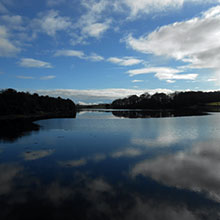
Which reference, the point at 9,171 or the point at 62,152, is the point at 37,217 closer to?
the point at 9,171

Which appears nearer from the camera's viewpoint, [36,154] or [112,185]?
[112,185]

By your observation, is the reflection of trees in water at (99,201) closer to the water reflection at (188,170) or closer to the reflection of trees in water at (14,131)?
the water reflection at (188,170)

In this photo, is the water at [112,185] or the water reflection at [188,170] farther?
the water reflection at [188,170]

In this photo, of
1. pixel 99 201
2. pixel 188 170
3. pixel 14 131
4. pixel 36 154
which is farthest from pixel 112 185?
pixel 14 131

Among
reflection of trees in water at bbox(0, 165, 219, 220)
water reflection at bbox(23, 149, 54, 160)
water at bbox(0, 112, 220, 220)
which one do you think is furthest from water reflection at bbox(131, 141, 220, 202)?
water reflection at bbox(23, 149, 54, 160)

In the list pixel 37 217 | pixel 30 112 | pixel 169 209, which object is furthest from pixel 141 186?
pixel 30 112

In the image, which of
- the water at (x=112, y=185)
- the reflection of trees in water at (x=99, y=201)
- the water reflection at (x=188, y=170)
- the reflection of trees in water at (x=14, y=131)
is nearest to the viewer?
the reflection of trees in water at (x=99, y=201)

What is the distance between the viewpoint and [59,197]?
7926 millimetres

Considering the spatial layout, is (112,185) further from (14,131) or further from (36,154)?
(14,131)

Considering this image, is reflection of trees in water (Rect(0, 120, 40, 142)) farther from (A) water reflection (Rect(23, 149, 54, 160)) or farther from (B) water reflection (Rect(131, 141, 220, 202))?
(B) water reflection (Rect(131, 141, 220, 202))

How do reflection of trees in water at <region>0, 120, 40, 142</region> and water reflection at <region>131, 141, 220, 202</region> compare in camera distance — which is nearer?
water reflection at <region>131, 141, 220, 202</region>

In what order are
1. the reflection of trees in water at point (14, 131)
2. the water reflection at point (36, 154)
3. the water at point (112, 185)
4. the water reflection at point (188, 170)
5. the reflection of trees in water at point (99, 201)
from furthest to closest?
the reflection of trees in water at point (14, 131)
the water reflection at point (36, 154)
the water reflection at point (188, 170)
the water at point (112, 185)
the reflection of trees in water at point (99, 201)

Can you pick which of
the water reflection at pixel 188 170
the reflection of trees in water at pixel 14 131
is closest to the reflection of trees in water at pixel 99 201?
the water reflection at pixel 188 170

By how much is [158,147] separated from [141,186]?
8.65 metres
